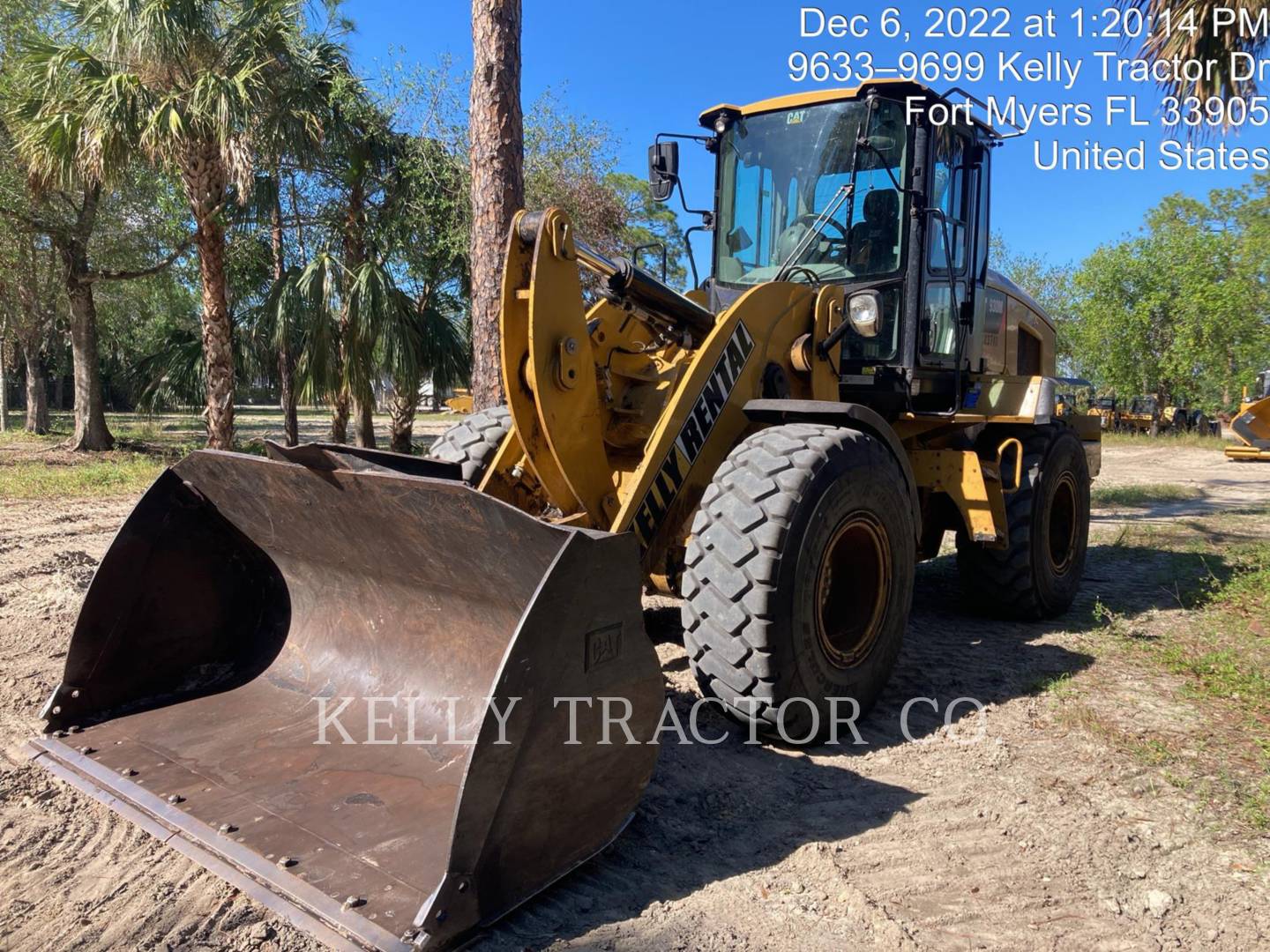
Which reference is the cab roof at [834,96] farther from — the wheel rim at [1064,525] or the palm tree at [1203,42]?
the palm tree at [1203,42]

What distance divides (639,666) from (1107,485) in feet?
50.6

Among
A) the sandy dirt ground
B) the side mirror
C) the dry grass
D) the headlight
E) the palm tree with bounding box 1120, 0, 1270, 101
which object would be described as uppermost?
the palm tree with bounding box 1120, 0, 1270, 101

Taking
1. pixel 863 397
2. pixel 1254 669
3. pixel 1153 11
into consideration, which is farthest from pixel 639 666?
pixel 1153 11

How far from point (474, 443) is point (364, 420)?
33.4ft

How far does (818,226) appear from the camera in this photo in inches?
200

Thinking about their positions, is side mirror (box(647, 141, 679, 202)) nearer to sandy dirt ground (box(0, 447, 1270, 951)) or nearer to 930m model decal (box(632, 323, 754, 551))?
930m model decal (box(632, 323, 754, 551))

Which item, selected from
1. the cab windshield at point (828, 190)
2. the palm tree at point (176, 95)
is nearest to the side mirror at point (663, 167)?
the cab windshield at point (828, 190)

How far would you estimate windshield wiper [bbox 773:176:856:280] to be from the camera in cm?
503

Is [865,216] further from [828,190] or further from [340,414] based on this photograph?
[340,414]

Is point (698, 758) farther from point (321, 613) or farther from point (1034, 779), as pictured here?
point (321, 613)

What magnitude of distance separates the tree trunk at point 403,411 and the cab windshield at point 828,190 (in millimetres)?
8849

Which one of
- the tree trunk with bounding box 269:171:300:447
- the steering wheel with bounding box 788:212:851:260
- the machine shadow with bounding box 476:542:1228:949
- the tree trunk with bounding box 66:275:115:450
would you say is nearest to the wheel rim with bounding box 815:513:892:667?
the machine shadow with bounding box 476:542:1228:949

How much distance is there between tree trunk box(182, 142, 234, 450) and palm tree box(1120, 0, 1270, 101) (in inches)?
424

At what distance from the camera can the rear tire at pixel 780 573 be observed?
3514mm
